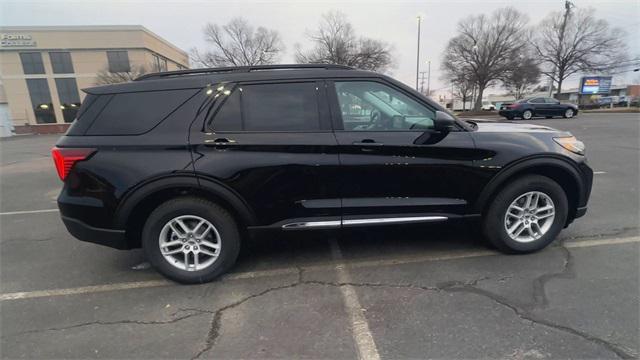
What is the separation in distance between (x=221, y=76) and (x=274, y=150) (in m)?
0.83

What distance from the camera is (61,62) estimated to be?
44.2 meters

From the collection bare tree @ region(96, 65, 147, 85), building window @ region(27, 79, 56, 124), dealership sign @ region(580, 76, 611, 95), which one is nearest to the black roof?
bare tree @ region(96, 65, 147, 85)

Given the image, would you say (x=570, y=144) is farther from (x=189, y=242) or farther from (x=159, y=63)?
(x=159, y=63)

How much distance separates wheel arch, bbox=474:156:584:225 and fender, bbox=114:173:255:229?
7.52ft

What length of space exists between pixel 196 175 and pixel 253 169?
47 centimetres

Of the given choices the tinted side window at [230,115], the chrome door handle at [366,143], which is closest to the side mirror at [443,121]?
the chrome door handle at [366,143]

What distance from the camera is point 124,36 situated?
146 feet

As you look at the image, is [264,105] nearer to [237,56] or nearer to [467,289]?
[467,289]

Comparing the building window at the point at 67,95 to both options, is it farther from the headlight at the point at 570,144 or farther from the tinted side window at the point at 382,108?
the headlight at the point at 570,144

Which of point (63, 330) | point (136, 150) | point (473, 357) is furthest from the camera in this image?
point (136, 150)

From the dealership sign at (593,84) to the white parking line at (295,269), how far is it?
152 ft

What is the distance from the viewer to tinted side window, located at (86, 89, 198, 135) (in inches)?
117

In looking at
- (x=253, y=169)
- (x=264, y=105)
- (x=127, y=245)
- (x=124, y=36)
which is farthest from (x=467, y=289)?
(x=124, y=36)

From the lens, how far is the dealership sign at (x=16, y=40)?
43.2m
